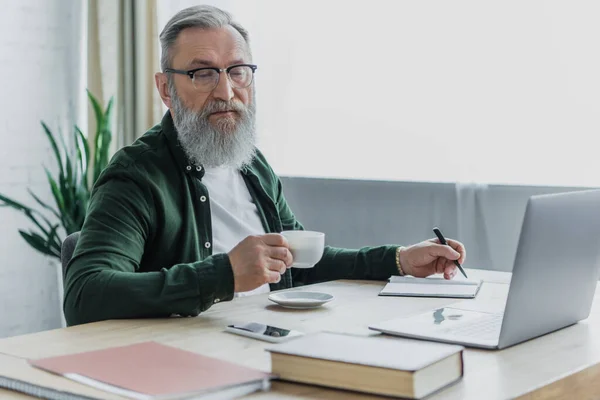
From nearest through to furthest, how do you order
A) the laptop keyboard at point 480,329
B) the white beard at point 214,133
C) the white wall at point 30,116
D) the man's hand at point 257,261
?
the laptop keyboard at point 480,329 → the man's hand at point 257,261 → the white beard at point 214,133 → the white wall at point 30,116

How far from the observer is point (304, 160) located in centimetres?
354

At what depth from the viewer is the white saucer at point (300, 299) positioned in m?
1.72

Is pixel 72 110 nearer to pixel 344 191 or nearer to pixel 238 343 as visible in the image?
pixel 344 191

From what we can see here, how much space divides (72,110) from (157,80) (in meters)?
1.90

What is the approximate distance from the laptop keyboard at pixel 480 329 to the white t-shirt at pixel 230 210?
79cm

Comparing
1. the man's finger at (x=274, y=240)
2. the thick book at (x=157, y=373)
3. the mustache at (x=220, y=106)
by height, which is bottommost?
the thick book at (x=157, y=373)

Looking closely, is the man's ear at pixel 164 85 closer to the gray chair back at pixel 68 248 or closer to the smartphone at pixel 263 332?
the gray chair back at pixel 68 248

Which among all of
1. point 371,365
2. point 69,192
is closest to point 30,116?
point 69,192

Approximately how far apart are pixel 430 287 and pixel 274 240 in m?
0.44

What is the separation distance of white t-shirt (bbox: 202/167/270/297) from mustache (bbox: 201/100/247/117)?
165mm

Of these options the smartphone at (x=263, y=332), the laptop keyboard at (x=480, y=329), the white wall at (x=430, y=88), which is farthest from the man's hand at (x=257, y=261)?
the white wall at (x=430, y=88)

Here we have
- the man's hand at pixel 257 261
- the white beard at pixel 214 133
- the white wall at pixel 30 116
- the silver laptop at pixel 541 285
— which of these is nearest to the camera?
the silver laptop at pixel 541 285

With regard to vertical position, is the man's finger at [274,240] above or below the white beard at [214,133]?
below

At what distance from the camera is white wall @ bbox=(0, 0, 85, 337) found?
3.87 metres
